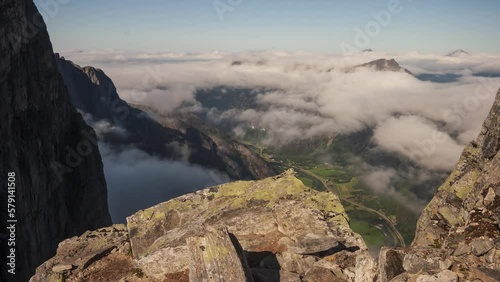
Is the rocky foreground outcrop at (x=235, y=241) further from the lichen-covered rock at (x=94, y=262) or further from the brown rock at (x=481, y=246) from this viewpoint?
the brown rock at (x=481, y=246)

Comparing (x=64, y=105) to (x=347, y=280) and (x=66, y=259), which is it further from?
(x=347, y=280)

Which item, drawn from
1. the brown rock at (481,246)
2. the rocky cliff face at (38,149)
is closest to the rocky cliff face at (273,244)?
the brown rock at (481,246)

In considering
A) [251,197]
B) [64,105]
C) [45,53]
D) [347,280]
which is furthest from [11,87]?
[347,280]

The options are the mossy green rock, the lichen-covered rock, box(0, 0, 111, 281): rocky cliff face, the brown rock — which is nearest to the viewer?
the brown rock

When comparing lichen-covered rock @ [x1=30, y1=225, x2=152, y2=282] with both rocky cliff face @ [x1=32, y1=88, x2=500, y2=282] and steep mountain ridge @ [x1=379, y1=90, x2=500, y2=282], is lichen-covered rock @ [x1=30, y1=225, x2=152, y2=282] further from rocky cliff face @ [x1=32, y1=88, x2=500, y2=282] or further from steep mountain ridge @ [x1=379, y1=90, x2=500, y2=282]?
steep mountain ridge @ [x1=379, y1=90, x2=500, y2=282]

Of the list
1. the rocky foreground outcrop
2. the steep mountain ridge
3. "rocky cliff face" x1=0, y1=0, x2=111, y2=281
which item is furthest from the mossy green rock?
"rocky cliff face" x1=0, y1=0, x2=111, y2=281

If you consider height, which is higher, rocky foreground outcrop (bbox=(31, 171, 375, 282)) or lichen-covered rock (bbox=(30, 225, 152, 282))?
rocky foreground outcrop (bbox=(31, 171, 375, 282))
